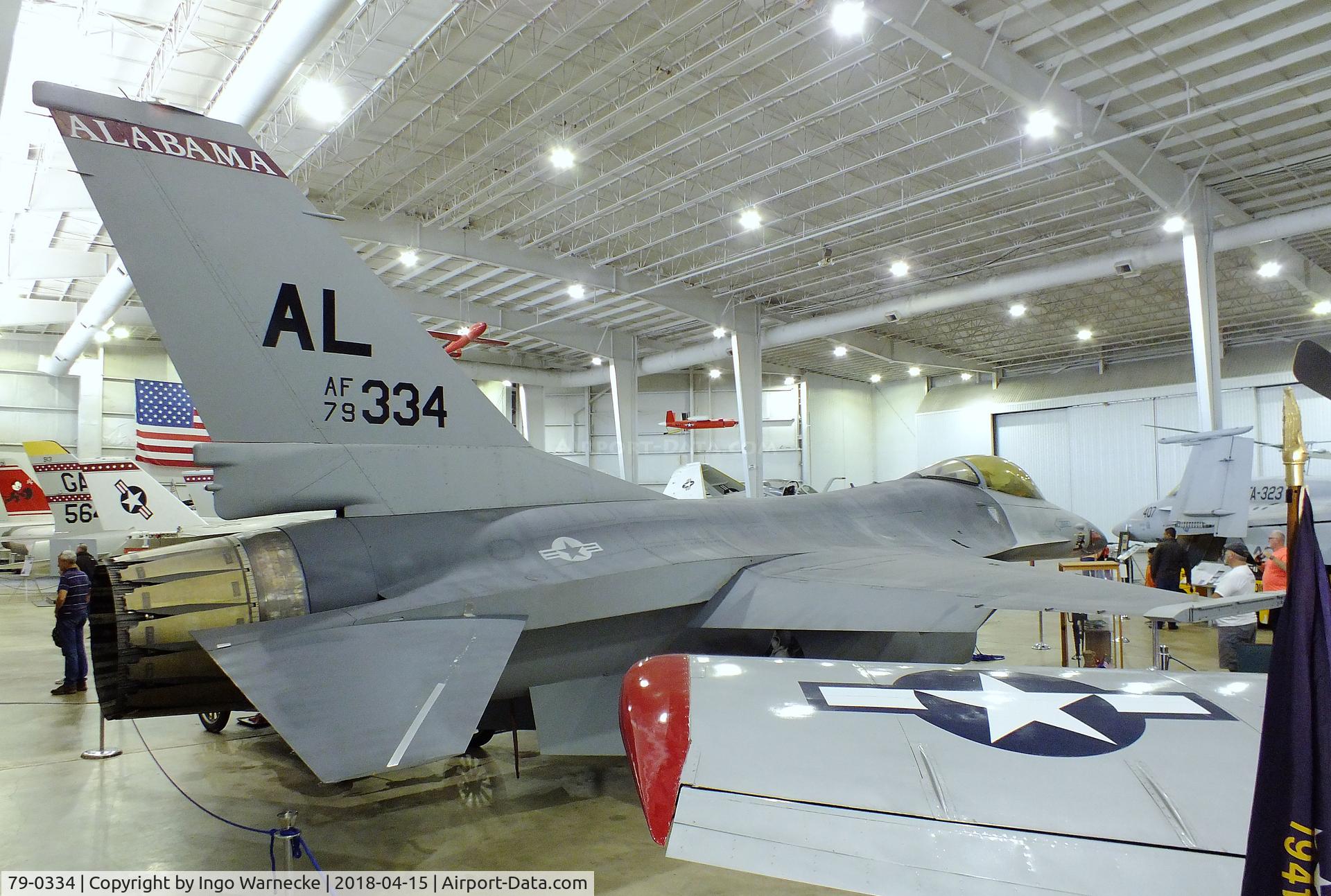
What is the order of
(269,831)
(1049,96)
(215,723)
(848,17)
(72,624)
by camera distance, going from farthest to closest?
(1049,96) < (848,17) < (72,624) < (215,723) < (269,831)

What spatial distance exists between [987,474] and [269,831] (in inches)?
290

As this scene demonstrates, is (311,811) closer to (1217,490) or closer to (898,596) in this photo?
(898,596)

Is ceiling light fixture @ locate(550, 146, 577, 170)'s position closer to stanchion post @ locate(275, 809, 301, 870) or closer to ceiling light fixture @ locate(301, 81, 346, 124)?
ceiling light fixture @ locate(301, 81, 346, 124)

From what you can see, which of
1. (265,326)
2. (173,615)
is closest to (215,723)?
(173,615)

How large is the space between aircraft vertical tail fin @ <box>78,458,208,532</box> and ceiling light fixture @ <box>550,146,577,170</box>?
36.2 ft

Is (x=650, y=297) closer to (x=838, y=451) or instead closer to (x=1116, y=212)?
(x=1116, y=212)

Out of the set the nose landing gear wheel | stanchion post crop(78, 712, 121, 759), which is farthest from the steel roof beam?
stanchion post crop(78, 712, 121, 759)

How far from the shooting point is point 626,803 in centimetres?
499

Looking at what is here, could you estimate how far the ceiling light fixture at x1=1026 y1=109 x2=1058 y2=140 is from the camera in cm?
1132

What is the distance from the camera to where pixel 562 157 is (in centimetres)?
1288

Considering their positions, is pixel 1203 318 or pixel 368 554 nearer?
pixel 368 554

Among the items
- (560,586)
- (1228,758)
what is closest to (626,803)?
(560,586)

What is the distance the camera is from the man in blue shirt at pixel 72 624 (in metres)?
8.16

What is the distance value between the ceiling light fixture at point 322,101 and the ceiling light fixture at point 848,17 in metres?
6.60
